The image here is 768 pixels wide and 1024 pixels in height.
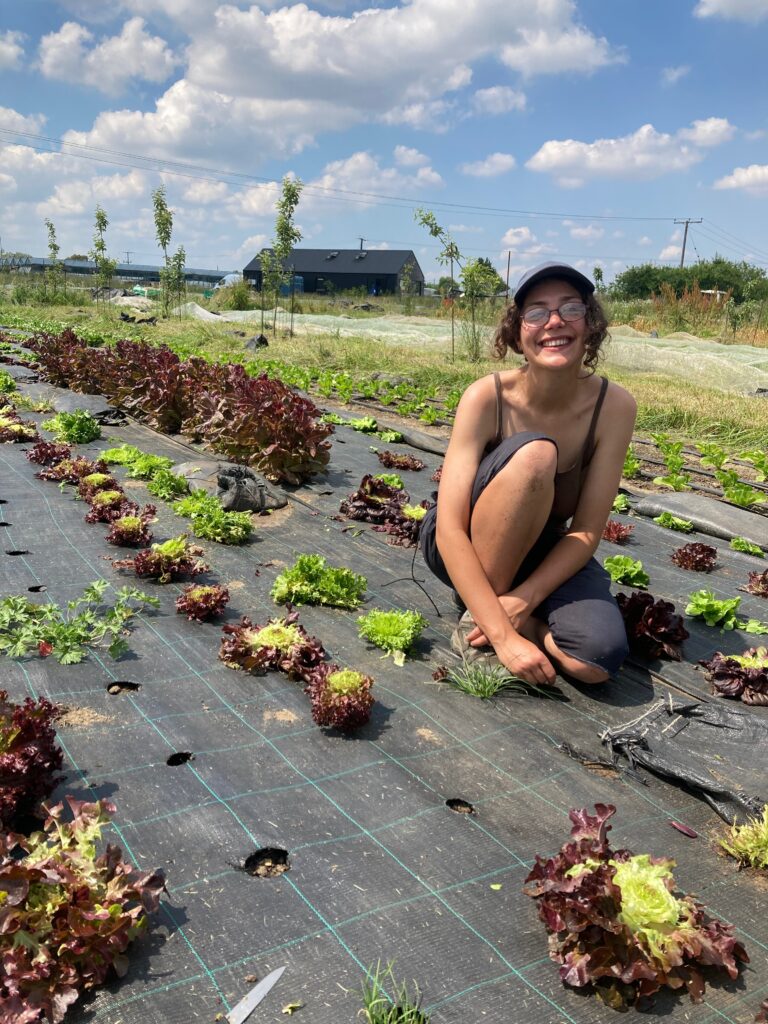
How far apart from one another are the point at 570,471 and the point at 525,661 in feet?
2.99

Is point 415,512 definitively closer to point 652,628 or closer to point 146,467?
point 652,628

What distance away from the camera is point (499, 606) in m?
3.32

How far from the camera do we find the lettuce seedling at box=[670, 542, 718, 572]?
5262mm

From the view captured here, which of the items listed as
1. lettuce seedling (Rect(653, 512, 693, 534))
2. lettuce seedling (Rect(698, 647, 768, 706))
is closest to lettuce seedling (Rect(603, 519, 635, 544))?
lettuce seedling (Rect(653, 512, 693, 534))

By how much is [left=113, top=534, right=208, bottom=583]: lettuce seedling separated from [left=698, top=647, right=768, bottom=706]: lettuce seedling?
275 centimetres

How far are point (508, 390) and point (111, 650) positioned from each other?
213 cm

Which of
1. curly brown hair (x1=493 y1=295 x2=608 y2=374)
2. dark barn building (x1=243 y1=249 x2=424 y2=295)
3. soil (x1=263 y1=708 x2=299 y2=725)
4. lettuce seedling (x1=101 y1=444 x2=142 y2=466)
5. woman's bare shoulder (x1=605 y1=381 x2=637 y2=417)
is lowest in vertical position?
soil (x1=263 y1=708 x2=299 y2=725)

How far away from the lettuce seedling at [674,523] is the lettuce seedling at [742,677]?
2679 mm

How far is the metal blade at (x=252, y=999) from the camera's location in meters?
1.82

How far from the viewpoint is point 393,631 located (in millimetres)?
3670

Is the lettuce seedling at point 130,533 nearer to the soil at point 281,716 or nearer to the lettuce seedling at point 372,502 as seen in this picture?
the lettuce seedling at point 372,502

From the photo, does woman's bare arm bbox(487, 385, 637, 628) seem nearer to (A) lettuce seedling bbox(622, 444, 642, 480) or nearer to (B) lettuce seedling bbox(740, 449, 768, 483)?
(A) lettuce seedling bbox(622, 444, 642, 480)

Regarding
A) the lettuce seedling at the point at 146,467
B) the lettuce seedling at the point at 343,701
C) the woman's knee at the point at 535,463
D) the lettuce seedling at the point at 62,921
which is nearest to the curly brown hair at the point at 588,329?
the woman's knee at the point at 535,463

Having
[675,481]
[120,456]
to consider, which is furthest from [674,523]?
[120,456]
